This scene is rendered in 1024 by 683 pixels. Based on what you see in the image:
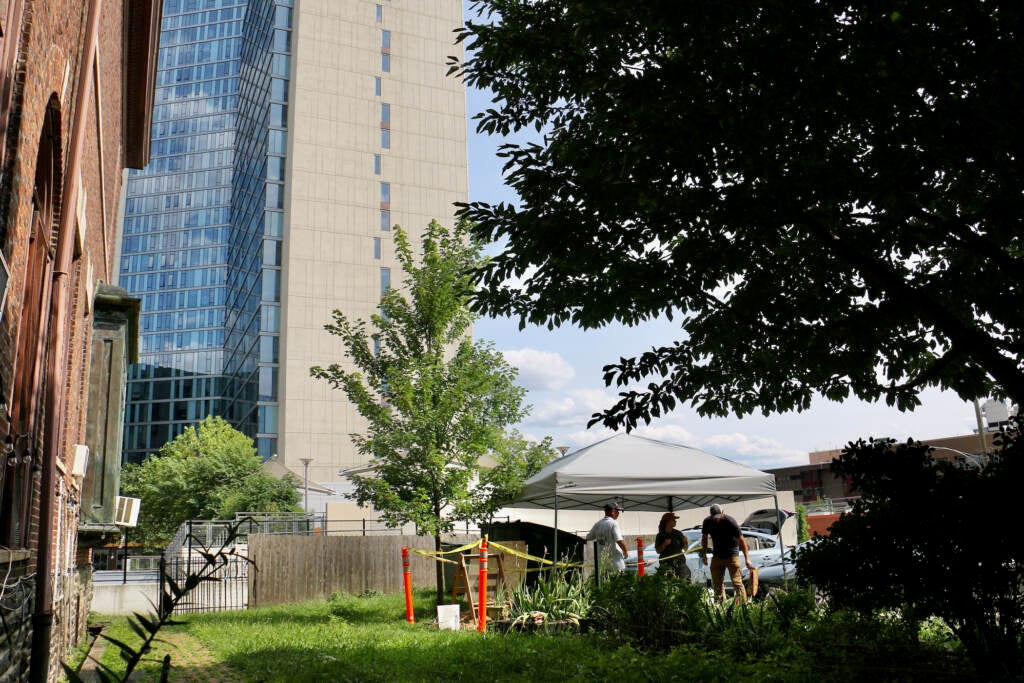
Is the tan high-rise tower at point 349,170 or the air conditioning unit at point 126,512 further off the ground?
the tan high-rise tower at point 349,170

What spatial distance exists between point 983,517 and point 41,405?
282 inches

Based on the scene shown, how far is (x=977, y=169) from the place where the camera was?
19.8ft

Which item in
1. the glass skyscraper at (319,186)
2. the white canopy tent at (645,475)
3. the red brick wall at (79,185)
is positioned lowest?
the white canopy tent at (645,475)

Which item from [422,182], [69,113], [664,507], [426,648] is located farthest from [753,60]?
[422,182]

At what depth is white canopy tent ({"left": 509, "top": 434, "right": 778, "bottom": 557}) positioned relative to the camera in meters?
12.6

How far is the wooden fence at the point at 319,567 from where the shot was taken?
66.1 feet

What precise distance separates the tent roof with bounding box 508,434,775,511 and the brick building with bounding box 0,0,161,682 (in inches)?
258

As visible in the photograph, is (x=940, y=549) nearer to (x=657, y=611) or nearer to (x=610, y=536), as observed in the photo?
(x=657, y=611)

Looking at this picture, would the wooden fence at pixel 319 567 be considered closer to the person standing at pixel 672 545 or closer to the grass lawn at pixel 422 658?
the grass lawn at pixel 422 658

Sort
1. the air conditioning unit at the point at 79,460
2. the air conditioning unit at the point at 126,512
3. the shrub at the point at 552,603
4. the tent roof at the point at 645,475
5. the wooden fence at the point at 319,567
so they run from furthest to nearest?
the wooden fence at the point at 319,567
the tent roof at the point at 645,475
the air conditioning unit at the point at 126,512
the shrub at the point at 552,603
the air conditioning unit at the point at 79,460

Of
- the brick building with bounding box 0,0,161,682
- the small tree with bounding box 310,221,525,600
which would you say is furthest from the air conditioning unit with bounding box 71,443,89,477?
the small tree with bounding box 310,221,525,600

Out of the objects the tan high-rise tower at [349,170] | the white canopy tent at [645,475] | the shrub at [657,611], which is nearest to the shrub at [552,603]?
the white canopy tent at [645,475]

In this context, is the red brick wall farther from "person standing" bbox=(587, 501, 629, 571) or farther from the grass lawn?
"person standing" bbox=(587, 501, 629, 571)

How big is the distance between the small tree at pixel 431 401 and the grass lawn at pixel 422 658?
2807 millimetres
